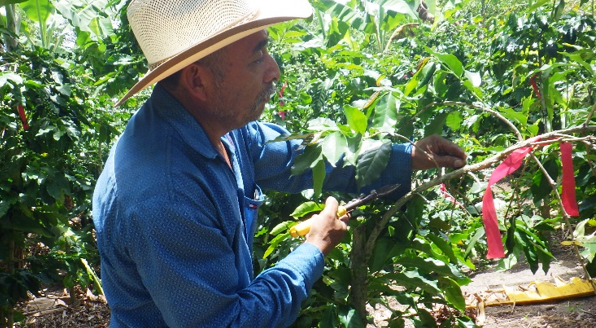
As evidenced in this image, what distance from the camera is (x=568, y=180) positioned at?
175 cm

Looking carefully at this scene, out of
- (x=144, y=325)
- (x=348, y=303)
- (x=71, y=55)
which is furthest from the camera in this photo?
(x=71, y=55)

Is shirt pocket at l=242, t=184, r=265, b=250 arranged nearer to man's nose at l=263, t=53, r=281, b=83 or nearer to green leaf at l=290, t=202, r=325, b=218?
green leaf at l=290, t=202, r=325, b=218

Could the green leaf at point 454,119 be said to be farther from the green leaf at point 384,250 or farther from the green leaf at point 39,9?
the green leaf at point 39,9

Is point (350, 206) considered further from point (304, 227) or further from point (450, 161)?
point (450, 161)

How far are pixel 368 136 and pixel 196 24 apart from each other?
1.97ft

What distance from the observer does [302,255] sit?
180cm

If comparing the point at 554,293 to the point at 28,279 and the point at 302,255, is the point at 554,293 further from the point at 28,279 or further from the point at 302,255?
the point at 28,279

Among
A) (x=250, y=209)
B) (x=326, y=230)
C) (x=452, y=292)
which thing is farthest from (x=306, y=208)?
(x=452, y=292)

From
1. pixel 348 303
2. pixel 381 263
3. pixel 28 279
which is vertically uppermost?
pixel 381 263

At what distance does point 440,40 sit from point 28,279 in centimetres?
421

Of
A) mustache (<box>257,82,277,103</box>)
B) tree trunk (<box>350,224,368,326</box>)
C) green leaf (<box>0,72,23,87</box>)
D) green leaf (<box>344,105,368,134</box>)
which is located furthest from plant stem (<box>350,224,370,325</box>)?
green leaf (<box>0,72,23,87</box>)

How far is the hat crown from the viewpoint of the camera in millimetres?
1685

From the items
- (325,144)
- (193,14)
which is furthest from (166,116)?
(325,144)

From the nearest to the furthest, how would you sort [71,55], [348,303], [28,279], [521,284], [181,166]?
[181,166] → [348,303] → [28,279] → [521,284] → [71,55]
